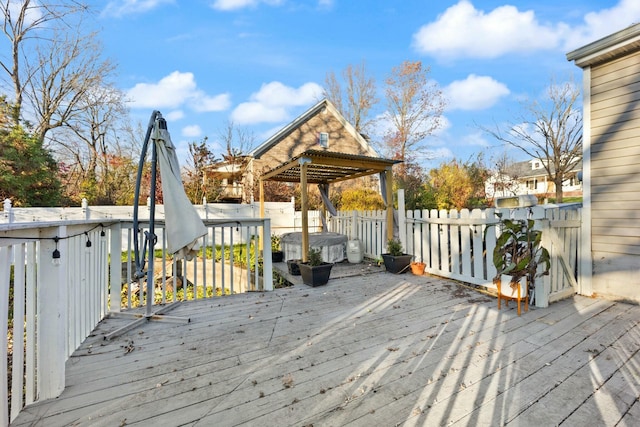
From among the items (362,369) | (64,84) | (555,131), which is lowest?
(362,369)

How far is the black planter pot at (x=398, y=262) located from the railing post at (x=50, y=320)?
169 inches

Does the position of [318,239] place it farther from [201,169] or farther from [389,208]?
[201,169]

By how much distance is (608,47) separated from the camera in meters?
3.25

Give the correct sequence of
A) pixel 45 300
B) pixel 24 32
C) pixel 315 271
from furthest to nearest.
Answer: pixel 24 32, pixel 315 271, pixel 45 300

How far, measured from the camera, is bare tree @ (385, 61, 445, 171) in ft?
55.7

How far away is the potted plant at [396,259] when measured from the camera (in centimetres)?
493

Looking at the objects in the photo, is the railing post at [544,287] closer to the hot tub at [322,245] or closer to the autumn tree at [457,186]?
the hot tub at [322,245]

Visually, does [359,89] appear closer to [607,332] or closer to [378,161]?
[378,161]

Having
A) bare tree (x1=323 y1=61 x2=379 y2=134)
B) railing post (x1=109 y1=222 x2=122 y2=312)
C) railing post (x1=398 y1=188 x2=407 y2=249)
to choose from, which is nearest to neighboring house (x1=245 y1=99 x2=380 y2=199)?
bare tree (x1=323 y1=61 x2=379 y2=134)

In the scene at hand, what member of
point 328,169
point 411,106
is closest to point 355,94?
point 411,106

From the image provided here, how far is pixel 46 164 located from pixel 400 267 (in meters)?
11.3

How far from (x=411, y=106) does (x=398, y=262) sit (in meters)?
14.9

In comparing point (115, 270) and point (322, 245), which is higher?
point (115, 270)

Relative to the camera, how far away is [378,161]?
17.9 feet
